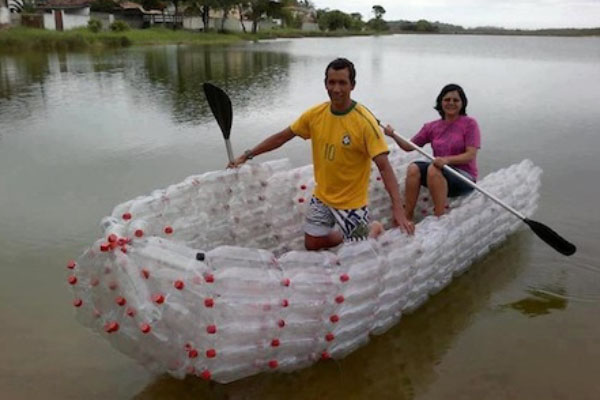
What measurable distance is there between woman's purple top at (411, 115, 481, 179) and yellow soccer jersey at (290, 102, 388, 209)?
158 cm

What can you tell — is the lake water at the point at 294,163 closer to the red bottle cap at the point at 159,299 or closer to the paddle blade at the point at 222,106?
the red bottle cap at the point at 159,299

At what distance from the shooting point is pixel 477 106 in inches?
556

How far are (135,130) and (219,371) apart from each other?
8668 mm

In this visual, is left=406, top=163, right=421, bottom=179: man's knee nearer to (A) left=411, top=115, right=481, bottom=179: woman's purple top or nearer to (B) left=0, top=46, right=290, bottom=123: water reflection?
(A) left=411, top=115, right=481, bottom=179: woman's purple top

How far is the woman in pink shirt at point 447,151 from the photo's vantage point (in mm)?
5031

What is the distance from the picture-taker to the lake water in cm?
360

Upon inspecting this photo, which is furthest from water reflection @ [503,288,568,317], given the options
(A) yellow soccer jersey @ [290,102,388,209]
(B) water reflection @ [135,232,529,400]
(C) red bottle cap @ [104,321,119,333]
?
A: (C) red bottle cap @ [104,321,119,333]

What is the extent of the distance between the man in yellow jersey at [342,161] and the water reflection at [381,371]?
82cm

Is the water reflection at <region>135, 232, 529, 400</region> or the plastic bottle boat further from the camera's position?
the water reflection at <region>135, 232, 529, 400</region>

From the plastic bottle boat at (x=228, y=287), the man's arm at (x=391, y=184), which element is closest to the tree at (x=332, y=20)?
the plastic bottle boat at (x=228, y=287)

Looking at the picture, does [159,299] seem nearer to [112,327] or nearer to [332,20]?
[112,327]

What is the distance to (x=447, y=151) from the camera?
5281 mm

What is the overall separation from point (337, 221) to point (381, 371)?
1.09 m

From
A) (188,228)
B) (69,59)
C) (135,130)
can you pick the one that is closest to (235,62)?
(69,59)
